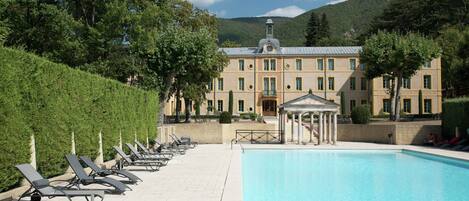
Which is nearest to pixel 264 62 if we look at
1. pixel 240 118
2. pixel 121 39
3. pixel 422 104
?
pixel 240 118

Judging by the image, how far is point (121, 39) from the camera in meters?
26.4

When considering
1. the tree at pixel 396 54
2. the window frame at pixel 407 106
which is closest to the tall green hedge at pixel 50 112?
the tree at pixel 396 54

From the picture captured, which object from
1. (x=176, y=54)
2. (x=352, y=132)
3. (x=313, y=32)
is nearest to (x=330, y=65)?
(x=352, y=132)

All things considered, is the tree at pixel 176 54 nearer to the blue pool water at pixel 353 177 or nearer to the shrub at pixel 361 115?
the blue pool water at pixel 353 177

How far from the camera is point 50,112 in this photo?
10.5m

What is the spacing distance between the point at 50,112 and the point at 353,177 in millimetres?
8371

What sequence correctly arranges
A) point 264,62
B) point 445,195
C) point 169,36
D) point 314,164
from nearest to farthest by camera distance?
point 445,195 < point 314,164 < point 169,36 < point 264,62

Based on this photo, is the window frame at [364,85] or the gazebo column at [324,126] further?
the window frame at [364,85]

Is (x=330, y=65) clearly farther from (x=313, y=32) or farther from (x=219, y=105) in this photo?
(x=313, y=32)

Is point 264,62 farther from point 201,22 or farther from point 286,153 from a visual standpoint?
point 286,153

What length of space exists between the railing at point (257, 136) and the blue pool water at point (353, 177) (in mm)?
7518

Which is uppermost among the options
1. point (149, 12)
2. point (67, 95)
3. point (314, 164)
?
point (149, 12)

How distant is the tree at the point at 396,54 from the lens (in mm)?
37688

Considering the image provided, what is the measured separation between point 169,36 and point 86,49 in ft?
18.0
